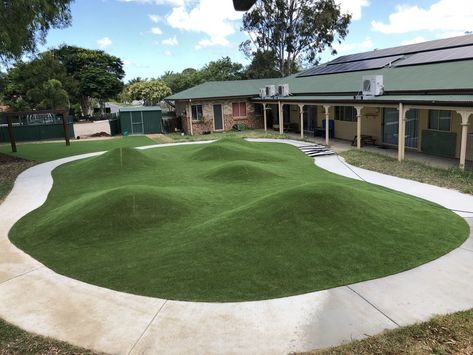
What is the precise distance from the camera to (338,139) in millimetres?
23594

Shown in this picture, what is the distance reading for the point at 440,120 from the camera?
16.6 metres

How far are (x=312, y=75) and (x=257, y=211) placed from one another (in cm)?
2358

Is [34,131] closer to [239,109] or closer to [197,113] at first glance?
[197,113]

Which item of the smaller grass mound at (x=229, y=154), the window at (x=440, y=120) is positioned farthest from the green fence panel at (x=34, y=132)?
the window at (x=440, y=120)

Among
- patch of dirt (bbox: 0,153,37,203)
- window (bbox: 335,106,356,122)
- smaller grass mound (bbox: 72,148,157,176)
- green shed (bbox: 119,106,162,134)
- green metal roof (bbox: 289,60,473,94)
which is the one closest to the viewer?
patch of dirt (bbox: 0,153,37,203)

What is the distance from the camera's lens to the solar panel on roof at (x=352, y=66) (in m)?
23.0

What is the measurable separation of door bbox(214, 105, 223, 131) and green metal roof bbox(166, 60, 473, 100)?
3.41 feet

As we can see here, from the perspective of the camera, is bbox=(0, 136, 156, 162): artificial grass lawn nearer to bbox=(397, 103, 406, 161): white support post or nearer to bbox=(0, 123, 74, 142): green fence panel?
bbox=(0, 123, 74, 142): green fence panel

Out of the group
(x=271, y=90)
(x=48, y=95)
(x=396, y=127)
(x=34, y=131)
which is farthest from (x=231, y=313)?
(x=48, y=95)

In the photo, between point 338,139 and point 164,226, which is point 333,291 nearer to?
point 164,226

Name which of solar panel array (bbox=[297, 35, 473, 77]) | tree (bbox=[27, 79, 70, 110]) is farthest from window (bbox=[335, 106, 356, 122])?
tree (bbox=[27, 79, 70, 110])

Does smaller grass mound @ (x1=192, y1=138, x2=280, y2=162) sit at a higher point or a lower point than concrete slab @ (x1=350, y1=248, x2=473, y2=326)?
higher

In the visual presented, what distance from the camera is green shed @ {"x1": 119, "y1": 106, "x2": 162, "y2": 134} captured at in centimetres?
3234

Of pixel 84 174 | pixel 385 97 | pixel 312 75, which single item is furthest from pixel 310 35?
pixel 84 174
